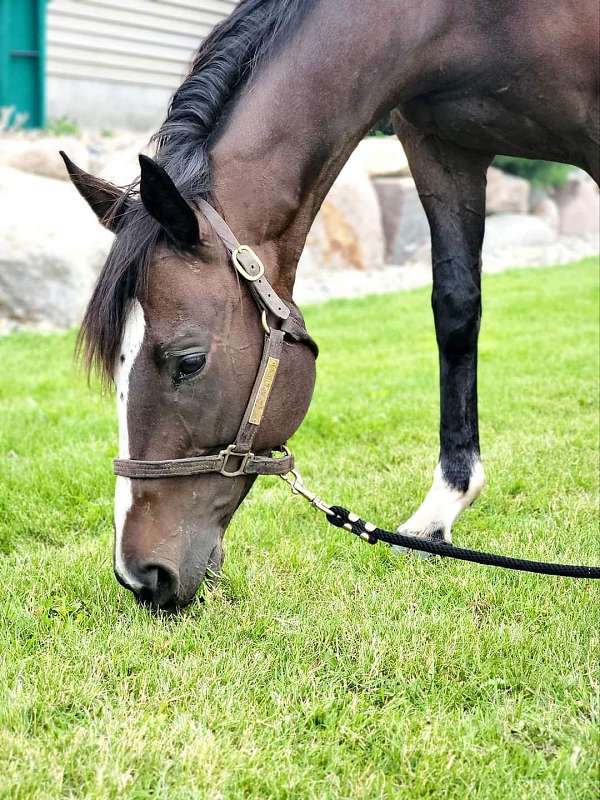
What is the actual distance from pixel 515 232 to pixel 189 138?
11.8 m

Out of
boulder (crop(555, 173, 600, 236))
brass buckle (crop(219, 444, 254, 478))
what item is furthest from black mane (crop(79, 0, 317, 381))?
boulder (crop(555, 173, 600, 236))

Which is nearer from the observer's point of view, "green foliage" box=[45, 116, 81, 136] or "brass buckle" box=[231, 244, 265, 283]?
"brass buckle" box=[231, 244, 265, 283]

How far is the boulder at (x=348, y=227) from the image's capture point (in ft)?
34.1

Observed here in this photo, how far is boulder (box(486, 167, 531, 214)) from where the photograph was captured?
13641mm

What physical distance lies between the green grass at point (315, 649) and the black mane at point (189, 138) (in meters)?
0.73

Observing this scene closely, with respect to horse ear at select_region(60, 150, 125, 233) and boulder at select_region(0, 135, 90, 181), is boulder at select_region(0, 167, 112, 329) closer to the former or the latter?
boulder at select_region(0, 135, 90, 181)

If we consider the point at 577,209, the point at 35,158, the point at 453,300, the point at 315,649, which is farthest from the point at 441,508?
the point at 577,209

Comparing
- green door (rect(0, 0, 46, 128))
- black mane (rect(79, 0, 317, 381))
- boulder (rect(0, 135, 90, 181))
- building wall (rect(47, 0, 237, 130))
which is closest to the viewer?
black mane (rect(79, 0, 317, 381))

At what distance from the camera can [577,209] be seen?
15.1 metres

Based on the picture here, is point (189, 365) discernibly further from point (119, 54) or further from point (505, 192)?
point (505, 192)

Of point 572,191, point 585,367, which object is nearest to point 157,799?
point 585,367

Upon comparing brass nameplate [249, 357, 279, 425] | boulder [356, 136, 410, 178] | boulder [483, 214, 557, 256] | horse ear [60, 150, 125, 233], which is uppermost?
horse ear [60, 150, 125, 233]

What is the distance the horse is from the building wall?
7.97 meters

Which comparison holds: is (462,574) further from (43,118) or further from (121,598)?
(43,118)
